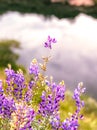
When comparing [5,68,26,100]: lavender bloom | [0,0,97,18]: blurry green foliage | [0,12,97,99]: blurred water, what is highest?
[0,0,97,18]: blurry green foliage

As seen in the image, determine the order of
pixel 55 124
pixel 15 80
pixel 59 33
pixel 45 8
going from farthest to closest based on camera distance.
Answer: pixel 45 8, pixel 59 33, pixel 15 80, pixel 55 124

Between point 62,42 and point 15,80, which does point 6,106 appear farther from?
point 62,42

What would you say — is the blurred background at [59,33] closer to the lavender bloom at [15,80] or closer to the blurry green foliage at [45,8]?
the blurry green foliage at [45,8]

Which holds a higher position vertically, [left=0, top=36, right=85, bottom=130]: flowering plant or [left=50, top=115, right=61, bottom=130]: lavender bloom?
[left=0, top=36, right=85, bottom=130]: flowering plant

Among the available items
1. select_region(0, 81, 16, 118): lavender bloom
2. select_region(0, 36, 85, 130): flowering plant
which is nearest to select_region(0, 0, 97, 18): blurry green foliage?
select_region(0, 36, 85, 130): flowering plant

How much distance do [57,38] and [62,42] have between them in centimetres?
90

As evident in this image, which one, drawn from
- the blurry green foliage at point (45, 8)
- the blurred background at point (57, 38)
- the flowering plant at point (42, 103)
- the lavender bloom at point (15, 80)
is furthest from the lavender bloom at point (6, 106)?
the blurry green foliage at point (45, 8)

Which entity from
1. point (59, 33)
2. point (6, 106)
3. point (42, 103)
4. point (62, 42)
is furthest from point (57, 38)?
point (6, 106)

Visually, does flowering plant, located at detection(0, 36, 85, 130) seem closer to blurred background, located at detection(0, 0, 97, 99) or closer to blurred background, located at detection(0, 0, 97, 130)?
blurred background, located at detection(0, 0, 97, 130)

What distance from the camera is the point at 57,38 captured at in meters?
35.1

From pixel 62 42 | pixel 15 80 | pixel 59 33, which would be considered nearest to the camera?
pixel 15 80

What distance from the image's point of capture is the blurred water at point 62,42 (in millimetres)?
27750

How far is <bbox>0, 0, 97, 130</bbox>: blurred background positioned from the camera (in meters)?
27.1

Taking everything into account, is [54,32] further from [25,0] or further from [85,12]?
[25,0]
